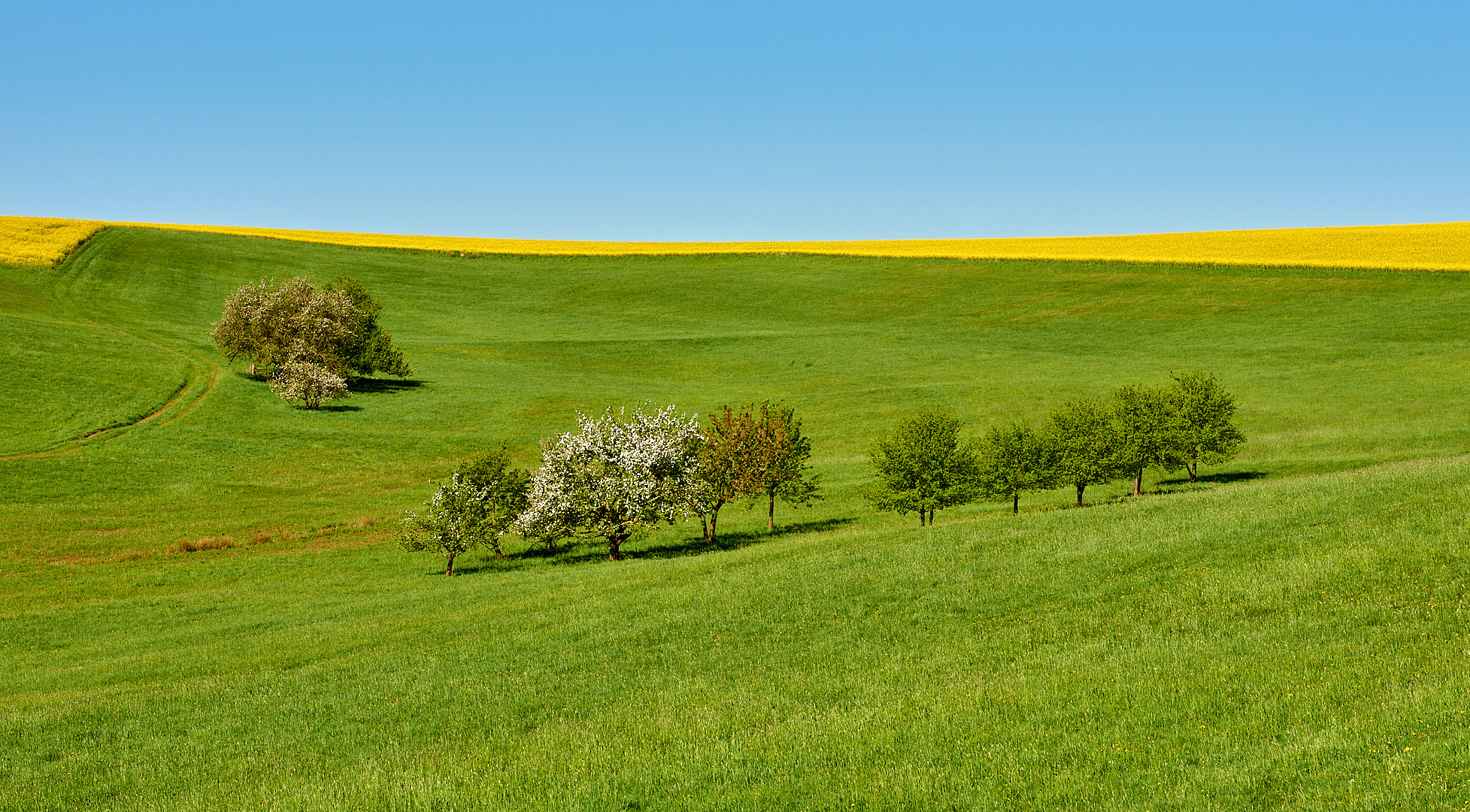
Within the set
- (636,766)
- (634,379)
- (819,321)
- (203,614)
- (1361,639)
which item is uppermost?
(819,321)

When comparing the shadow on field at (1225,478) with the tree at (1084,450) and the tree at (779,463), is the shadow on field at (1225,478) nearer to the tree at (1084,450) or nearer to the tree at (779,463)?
the tree at (1084,450)

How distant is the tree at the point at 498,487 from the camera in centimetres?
4431

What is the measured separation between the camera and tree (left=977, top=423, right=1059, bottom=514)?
42750 mm

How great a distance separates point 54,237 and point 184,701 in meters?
131

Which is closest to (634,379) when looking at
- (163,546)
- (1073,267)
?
(163,546)

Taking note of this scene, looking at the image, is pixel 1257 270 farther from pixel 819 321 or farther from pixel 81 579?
pixel 81 579

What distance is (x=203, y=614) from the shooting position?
35281 mm

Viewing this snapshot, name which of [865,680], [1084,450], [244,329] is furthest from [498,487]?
[244,329]

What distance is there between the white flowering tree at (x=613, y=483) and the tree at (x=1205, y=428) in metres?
24.4

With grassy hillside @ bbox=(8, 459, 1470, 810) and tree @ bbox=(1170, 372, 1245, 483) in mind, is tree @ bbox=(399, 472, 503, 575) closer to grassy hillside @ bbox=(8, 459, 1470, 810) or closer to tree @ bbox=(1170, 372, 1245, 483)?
grassy hillside @ bbox=(8, 459, 1470, 810)

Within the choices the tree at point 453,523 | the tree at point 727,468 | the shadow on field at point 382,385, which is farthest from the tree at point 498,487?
the shadow on field at point 382,385

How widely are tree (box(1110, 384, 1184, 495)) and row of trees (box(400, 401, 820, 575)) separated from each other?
593 inches

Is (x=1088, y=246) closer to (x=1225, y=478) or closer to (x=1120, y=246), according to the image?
(x=1120, y=246)

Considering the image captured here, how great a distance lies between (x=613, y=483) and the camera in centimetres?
4222
